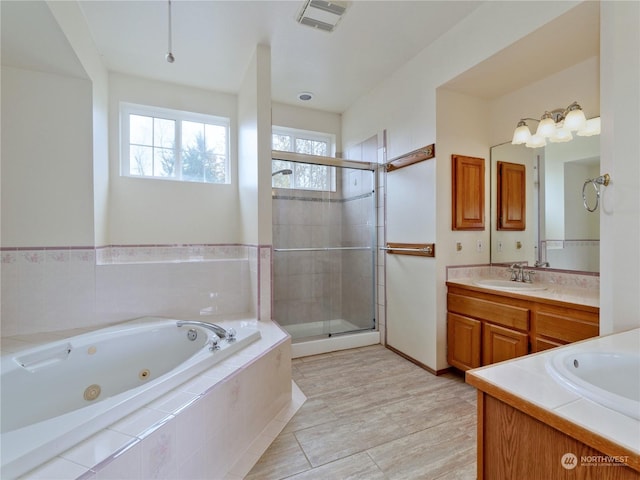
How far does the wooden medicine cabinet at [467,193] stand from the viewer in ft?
8.49

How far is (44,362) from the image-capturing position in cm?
182

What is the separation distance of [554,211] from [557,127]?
0.63 metres

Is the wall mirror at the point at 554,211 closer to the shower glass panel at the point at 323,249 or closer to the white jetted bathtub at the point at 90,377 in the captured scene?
the shower glass panel at the point at 323,249

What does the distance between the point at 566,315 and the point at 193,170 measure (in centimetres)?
344

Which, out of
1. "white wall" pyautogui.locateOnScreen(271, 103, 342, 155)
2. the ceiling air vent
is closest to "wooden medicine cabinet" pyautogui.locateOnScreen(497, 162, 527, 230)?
the ceiling air vent

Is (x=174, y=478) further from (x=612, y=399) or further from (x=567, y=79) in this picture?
(x=567, y=79)

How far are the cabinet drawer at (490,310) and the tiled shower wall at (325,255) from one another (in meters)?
1.07

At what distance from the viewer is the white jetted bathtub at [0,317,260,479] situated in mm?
1050

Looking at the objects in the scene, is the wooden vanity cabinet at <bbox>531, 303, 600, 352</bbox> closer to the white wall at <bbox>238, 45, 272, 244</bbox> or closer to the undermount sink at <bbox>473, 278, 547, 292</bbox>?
the undermount sink at <bbox>473, 278, 547, 292</bbox>

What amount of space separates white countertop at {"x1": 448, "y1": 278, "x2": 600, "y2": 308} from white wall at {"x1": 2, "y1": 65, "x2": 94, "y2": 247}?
10.5 ft

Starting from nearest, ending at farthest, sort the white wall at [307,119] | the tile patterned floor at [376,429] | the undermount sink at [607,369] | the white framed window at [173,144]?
1. the undermount sink at [607,369]
2. the tile patterned floor at [376,429]
3. the white framed window at [173,144]
4. the white wall at [307,119]

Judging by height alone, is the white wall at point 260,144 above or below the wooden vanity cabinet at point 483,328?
above

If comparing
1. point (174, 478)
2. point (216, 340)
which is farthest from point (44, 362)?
point (174, 478)

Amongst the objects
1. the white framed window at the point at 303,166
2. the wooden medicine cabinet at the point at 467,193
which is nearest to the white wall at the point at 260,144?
the white framed window at the point at 303,166
